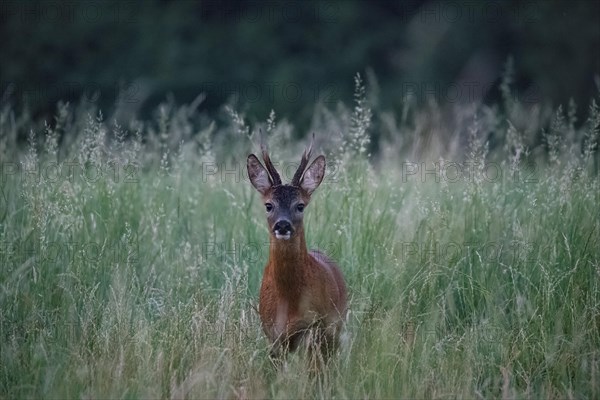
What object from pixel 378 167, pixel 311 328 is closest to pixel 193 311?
pixel 311 328

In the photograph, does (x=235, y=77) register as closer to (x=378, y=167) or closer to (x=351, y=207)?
(x=378, y=167)

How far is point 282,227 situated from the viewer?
234 inches

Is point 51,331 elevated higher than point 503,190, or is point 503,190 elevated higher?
point 503,190

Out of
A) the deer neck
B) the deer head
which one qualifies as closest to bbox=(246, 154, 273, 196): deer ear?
the deer head

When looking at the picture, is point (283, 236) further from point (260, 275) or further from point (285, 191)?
point (260, 275)

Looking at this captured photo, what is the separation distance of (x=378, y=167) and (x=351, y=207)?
2.55 m

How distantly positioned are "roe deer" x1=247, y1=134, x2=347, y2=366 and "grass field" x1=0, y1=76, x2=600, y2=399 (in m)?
0.15

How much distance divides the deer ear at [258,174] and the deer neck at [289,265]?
0.44 meters

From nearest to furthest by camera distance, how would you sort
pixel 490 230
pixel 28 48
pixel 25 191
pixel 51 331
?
1. pixel 51 331
2. pixel 25 191
3. pixel 490 230
4. pixel 28 48

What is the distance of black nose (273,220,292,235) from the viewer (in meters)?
5.93

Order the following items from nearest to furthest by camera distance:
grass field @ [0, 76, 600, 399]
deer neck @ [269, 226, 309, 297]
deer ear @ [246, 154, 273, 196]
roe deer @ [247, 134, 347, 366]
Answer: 1. grass field @ [0, 76, 600, 399]
2. roe deer @ [247, 134, 347, 366]
3. deer neck @ [269, 226, 309, 297]
4. deer ear @ [246, 154, 273, 196]

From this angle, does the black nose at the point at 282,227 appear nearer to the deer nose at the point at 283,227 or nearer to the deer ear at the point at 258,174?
the deer nose at the point at 283,227

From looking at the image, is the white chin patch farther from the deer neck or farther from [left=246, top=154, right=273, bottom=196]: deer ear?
[left=246, top=154, right=273, bottom=196]: deer ear

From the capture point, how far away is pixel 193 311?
230 inches
